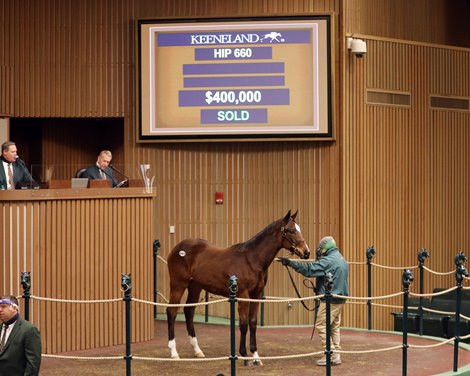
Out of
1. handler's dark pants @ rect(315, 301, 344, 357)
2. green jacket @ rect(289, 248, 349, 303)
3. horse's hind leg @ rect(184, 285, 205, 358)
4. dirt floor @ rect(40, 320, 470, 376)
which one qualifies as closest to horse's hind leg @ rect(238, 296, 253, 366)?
dirt floor @ rect(40, 320, 470, 376)

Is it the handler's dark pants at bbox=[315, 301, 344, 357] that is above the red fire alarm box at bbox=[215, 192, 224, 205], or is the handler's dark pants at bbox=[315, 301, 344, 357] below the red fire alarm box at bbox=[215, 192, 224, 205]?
below

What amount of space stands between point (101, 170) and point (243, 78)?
151 inches

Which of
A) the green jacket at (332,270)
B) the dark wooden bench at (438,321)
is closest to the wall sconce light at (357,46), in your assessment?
the dark wooden bench at (438,321)

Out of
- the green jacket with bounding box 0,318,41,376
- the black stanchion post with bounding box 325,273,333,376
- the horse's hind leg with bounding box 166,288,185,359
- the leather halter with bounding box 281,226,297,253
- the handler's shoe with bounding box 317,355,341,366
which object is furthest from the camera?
the horse's hind leg with bounding box 166,288,185,359

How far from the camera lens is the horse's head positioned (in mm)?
15234

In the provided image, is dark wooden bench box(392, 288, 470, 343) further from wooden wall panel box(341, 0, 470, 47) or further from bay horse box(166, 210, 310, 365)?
wooden wall panel box(341, 0, 470, 47)

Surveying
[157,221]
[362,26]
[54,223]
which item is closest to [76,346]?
[54,223]

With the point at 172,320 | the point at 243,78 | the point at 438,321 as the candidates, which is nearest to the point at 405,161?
the point at 243,78

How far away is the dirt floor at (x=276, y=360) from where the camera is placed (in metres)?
14.7

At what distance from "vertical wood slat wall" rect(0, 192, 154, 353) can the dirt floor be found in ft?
1.14

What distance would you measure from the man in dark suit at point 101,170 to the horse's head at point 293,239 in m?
2.99

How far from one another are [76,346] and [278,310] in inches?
195

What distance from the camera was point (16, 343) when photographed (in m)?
11.4

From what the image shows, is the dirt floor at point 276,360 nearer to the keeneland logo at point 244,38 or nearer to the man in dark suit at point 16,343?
the man in dark suit at point 16,343
